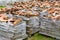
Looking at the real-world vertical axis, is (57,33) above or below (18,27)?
below

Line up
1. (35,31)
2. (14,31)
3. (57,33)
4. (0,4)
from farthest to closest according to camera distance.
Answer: (0,4) → (35,31) → (57,33) → (14,31)

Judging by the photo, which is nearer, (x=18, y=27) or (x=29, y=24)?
(x=18, y=27)

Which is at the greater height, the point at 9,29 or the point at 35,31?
the point at 9,29

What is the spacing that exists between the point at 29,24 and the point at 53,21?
0.41 meters

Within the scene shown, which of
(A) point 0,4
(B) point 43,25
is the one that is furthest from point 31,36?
(A) point 0,4

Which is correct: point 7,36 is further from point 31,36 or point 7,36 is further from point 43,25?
point 43,25

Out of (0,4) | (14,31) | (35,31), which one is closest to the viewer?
(14,31)

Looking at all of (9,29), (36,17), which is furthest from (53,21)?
(9,29)

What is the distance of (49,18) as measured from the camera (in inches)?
92.7

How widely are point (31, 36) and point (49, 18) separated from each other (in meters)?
0.44

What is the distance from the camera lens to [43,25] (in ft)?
7.95

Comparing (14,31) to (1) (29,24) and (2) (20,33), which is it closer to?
(2) (20,33)

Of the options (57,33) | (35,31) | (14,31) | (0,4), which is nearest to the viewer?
(14,31)

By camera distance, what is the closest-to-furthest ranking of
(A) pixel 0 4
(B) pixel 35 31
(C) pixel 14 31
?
(C) pixel 14 31 < (B) pixel 35 31 < (A) pixel 0 4
